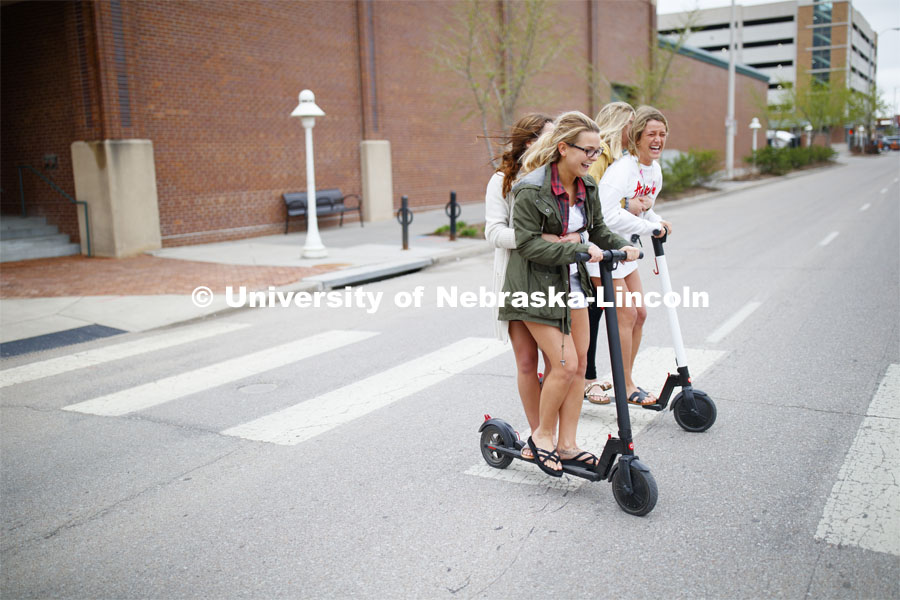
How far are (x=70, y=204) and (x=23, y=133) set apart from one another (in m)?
2.03

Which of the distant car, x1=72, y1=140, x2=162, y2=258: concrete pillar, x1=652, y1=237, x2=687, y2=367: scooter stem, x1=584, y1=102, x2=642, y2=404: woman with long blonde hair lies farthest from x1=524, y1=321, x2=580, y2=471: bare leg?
the distant car

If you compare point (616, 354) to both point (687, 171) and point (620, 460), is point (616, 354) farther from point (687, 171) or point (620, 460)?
point (687, 171)

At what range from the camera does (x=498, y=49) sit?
2030cm

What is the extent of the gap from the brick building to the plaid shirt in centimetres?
1171

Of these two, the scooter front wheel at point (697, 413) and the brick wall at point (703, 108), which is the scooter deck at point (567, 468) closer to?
the scooter front wheel at point (697, 413)

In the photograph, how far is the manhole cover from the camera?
636cm

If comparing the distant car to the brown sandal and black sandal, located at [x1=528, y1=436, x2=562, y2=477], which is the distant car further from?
black sandal, located at [x1=528, y1=436, x2=562, y2=477]

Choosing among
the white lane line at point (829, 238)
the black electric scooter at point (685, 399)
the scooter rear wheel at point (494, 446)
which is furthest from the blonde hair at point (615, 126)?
the white lane line at point (829, 238)

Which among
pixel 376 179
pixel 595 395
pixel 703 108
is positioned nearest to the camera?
pixel 595 395

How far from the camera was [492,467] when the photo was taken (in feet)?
15.0

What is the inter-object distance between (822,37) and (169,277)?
114 m

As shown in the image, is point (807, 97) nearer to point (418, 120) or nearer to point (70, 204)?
point (418, 120)

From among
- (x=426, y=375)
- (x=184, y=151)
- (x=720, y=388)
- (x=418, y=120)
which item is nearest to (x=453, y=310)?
(x=426, y=375)

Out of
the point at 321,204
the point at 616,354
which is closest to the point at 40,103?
the point at 321,204
